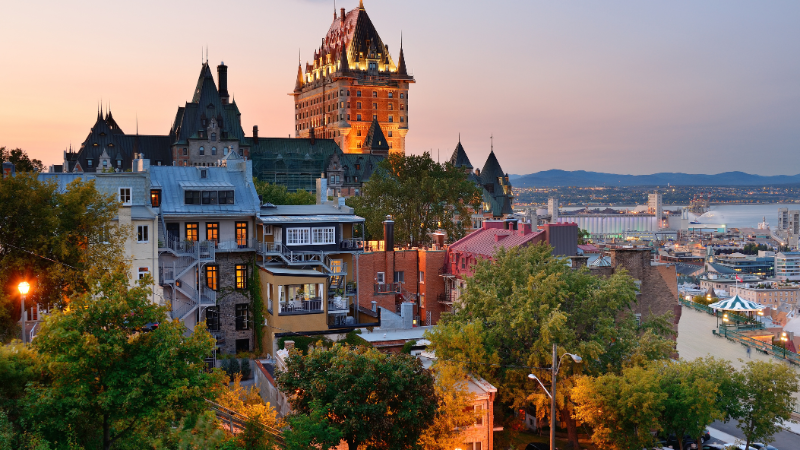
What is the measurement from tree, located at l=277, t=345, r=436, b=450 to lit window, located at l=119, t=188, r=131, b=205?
21.7 m

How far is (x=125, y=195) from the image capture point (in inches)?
1741

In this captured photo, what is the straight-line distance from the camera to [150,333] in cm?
2128

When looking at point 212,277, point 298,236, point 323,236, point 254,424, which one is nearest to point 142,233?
point 212,277

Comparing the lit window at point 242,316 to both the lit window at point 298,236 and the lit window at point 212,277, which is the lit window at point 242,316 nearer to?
the lit window at point 212,277

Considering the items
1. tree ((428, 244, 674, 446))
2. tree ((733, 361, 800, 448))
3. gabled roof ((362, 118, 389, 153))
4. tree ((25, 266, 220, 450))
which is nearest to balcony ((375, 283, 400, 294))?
tree ((428, 244, 674, 446))

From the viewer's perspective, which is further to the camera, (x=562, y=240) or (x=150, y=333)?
(x=562, y=240)

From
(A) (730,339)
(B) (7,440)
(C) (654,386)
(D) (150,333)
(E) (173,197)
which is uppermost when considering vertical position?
(E) (173,197)

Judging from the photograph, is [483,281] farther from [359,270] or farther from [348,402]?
[348,402]

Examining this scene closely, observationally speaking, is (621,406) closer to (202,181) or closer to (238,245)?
(238,245)

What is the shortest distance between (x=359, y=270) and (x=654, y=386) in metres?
23.1

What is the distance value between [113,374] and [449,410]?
1360cm

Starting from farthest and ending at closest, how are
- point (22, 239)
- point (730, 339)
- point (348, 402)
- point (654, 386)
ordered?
point (730, 339) → point (22, 239) → point (654, 386) → point (348, 402)

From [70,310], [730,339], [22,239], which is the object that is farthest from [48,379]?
[730,339]

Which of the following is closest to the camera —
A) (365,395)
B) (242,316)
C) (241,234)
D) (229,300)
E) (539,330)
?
(365,395)
